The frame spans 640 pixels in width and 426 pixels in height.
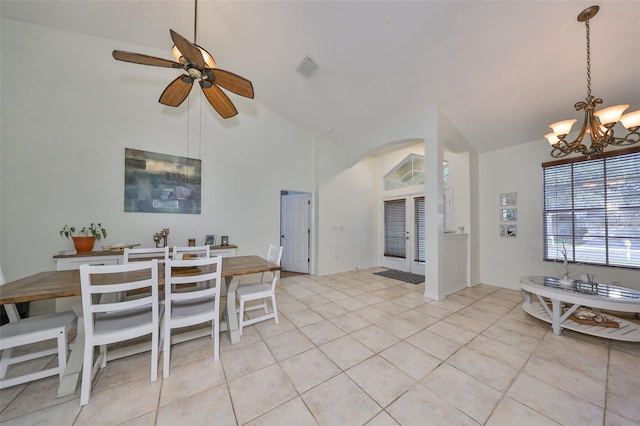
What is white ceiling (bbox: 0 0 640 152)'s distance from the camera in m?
2.23

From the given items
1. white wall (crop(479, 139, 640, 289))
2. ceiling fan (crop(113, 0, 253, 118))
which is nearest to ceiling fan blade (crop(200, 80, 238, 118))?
ceiling fan (crop(113, 0, 253, 118))

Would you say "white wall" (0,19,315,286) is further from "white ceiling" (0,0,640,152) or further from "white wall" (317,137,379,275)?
"white wall" (317,137,379,275)

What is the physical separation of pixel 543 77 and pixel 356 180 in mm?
3746

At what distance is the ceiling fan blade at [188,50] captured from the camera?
64.4 inches

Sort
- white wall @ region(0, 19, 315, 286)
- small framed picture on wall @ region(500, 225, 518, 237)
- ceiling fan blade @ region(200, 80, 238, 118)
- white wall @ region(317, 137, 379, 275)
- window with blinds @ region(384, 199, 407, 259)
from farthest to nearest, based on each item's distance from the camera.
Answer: window with blinds @ region(384, 199, 407, 259) < white wall @ region(317, 137, 379, 275) < small framed picture on wall @ region(500, 225, 518, 237) < white wall @ region(0, 19, 315, 286) < ceiling fan blade @ region(200, 80, 238, 118)

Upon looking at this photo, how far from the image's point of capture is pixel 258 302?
3424 mm

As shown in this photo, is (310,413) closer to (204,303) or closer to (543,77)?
(204,303)

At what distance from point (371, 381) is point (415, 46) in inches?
144

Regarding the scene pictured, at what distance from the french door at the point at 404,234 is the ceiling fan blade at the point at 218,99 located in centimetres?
454

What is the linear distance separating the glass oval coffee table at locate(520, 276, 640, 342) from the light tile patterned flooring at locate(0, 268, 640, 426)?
0.14 metres

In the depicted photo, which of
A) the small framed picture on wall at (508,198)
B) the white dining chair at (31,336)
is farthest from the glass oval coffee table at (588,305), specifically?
the white dining chair at (31,336)

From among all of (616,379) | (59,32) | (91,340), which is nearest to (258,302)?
(91,340)

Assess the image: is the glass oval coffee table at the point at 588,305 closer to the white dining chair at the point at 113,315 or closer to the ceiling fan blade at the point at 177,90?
the white dining chair at the point at 113,315

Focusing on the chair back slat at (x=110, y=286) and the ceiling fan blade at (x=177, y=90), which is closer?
the chair back slat at (x=110, y=286)
